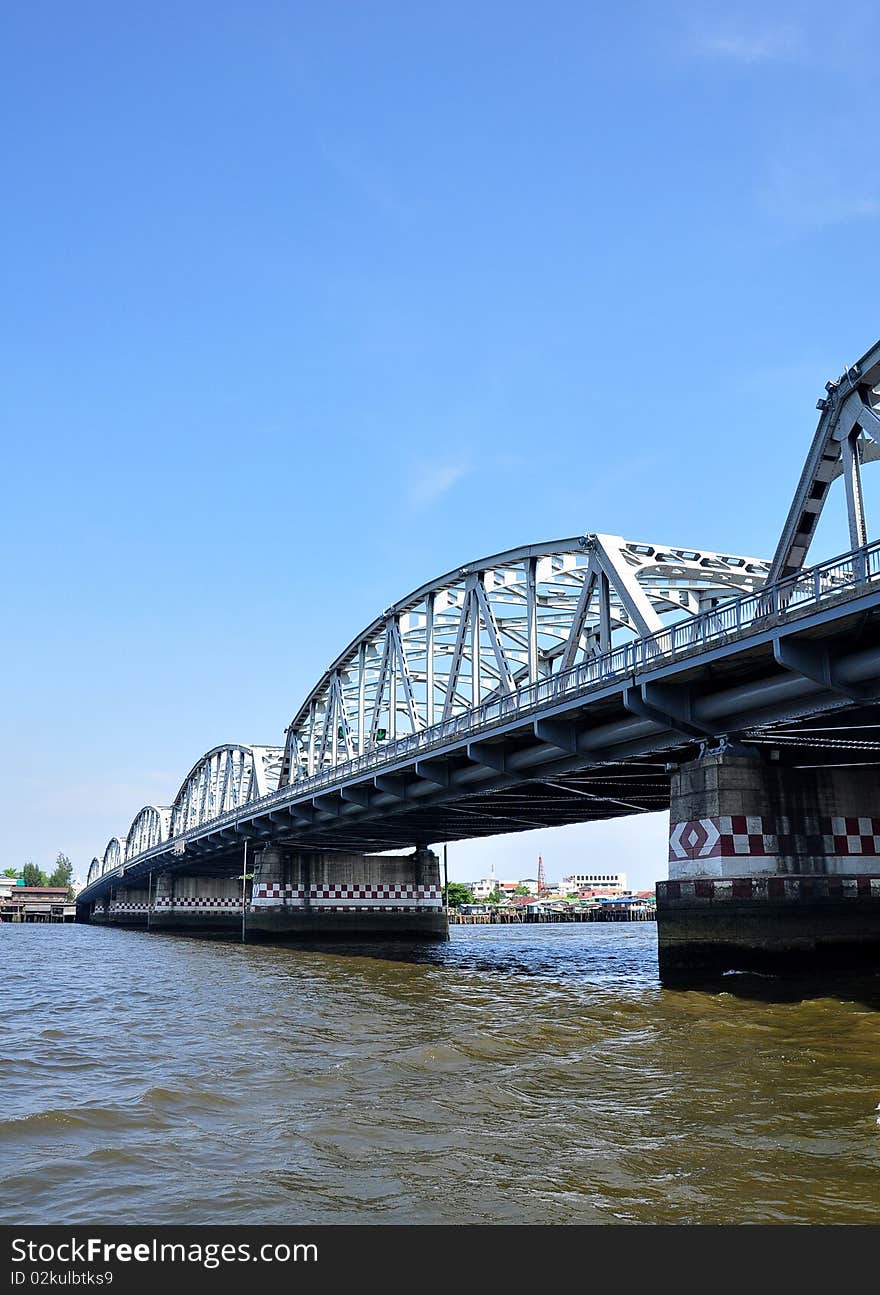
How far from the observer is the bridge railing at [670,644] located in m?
20.9

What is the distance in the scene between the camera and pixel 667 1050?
607 inches

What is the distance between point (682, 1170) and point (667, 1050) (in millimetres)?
7364

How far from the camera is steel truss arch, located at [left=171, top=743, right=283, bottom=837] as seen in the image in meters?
101

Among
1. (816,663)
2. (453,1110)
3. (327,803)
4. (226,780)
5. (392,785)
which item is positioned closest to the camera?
(453,1110)

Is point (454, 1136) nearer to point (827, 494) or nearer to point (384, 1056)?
point (384, 1056)

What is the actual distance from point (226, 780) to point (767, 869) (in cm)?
8976

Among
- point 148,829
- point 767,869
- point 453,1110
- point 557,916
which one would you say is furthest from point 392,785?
point 557,916

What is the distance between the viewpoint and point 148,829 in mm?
161375

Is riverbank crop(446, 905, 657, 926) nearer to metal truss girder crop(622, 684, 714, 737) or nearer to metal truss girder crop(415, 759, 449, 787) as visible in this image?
metal truss girder crop(415, 759, 449, 787)

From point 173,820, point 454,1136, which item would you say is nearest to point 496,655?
point 454,1136

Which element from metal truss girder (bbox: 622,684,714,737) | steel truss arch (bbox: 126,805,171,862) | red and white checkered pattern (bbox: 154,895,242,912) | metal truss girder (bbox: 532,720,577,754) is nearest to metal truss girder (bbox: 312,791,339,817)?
metal truss girder (bbox: 532,720,577,754)

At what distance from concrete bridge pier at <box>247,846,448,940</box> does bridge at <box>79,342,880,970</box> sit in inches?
291

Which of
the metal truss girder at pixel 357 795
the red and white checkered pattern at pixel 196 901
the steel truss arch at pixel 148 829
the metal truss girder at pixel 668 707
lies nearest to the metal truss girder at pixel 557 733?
the metal truss girder at pixel 668 707

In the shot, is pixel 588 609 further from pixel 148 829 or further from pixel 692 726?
pixel 148 829
